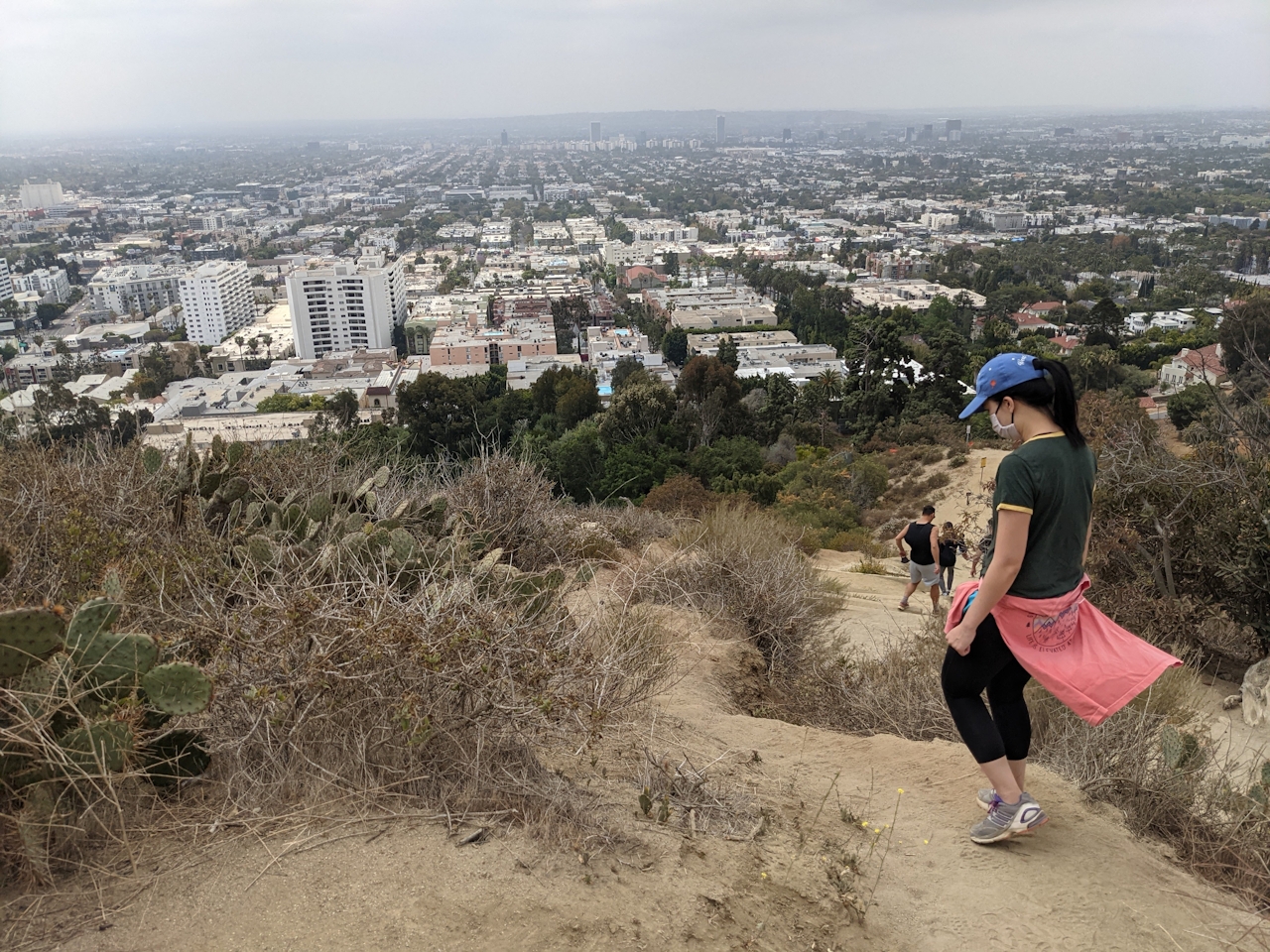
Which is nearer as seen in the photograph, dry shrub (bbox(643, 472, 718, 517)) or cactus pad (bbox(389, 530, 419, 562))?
cactus pad (bbox(389, 530, 419, 562))

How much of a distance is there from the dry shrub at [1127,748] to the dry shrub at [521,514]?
147 centimetres

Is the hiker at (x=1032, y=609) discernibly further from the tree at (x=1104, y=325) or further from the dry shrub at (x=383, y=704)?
the tree at (x=1104, y=325)

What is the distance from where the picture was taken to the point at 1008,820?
2.28 metres

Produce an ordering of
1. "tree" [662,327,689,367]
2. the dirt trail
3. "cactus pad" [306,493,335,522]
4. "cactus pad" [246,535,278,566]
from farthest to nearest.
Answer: "tree" [662,327,689,367] < "cactus pad" [306,493,335,522] < "cactus pad" [246,535,278,566] < the dirt trail

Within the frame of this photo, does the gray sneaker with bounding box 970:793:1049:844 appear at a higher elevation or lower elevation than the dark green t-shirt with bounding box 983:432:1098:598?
lower

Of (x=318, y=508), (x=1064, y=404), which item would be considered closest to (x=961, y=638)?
(x=1064, y=404)

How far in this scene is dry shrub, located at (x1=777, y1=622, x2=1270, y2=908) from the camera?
7.68 feet

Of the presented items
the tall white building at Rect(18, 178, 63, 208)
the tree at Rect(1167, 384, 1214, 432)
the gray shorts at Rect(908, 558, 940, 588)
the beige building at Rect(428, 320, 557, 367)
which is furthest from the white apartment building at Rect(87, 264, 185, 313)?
the gray shorts at Rect(908, 558, 940, 588)

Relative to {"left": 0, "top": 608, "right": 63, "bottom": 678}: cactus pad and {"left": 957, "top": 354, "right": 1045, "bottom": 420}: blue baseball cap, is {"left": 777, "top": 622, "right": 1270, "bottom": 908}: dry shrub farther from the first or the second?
{"left": 0, "top": 608, "right": 63, "bottom": 678}: cactus pad

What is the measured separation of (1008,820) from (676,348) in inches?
1322

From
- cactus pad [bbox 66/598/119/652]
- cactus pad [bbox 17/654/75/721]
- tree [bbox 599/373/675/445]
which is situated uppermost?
cactus pad [bbox 66/598/119/652]

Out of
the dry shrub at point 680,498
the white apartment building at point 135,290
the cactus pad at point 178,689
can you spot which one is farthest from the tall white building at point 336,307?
the cactus pad at point 178,689

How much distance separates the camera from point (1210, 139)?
428 feet

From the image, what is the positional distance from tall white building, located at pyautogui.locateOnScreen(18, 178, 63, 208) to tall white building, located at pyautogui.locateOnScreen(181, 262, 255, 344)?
5788cm
